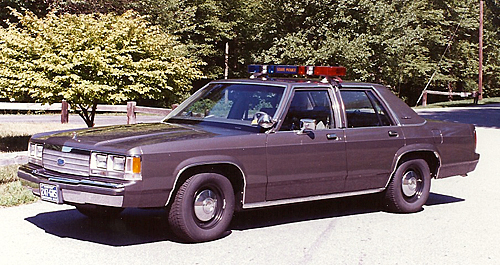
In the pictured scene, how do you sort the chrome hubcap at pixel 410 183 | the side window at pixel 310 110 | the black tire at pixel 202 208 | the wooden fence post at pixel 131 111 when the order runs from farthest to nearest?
the wooden fence post at pixel 131 111
the chrome hubcap at pixel 410 183
the side window at pixel 310 110
the black tire at pixel 202 208

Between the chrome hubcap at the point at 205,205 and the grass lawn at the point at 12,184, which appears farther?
the grass lawn at the point at 12,184

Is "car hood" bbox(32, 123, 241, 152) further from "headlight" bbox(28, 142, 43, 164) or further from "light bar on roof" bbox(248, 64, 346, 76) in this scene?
"light bar on roof" bbox(248, 64, 346, 76)

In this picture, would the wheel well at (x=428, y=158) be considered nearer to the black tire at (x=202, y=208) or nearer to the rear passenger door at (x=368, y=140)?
the rear passenger door at (x=368, y=140)

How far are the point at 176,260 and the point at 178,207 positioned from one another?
2.04ft

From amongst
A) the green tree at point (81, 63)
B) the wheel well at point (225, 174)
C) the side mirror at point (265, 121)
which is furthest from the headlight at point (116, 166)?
the green tree at point (81, 63)

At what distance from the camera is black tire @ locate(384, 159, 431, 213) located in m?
8.34

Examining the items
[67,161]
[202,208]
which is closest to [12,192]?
[67,161]

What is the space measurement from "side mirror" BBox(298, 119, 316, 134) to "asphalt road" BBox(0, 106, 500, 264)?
43.8 inches

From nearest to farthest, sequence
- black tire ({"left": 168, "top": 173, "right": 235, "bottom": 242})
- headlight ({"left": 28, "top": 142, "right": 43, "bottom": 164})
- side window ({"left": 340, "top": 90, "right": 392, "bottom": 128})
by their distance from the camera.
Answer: black tire ({"left": 168, "top": 173, "right": 235, "bottom": 242}) → headlight ({"left": 28, "top": 142, "right": 43, "bottom": 164}) → side window ({"left": 340, "top": 90, "right": 392, "bottom": 128})

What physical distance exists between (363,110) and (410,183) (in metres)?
1.21

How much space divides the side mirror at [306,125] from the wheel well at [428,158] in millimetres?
1673

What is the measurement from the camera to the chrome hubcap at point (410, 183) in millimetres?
8523

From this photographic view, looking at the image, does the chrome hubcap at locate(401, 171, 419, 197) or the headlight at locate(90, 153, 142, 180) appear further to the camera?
the chrome hubcap at locate(401, 171, 419, 197)

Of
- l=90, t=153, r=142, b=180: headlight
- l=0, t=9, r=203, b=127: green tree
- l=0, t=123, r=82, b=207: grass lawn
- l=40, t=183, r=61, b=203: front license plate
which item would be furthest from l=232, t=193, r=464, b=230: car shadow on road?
l=0, t=9, r=203, b=127: green tree
